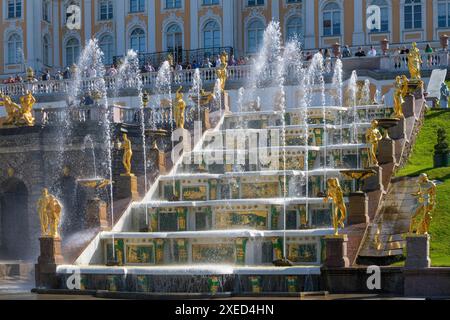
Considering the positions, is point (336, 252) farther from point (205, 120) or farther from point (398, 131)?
point (205, 120)

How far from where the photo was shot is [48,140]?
43875mm

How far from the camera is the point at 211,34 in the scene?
69625 mm

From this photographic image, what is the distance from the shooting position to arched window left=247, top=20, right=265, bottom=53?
224 ft

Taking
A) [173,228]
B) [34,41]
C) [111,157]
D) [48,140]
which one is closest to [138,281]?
[173,228]

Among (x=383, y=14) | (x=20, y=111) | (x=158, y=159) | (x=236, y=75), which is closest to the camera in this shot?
(x=158, y=159)

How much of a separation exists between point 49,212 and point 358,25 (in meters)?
37.9

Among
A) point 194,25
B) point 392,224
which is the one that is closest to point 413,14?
point 194,25

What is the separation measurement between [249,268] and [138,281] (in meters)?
2.77

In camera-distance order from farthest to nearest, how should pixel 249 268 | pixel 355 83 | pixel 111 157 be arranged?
pixel 355 83 → pixel 111 157 → pixel 249 268

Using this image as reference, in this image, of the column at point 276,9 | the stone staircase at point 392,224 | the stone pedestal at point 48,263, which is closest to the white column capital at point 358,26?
the column at point 276,9

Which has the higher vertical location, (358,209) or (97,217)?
(358,209)

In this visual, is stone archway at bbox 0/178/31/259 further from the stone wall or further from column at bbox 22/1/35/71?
column at bbox 22/1/35/71

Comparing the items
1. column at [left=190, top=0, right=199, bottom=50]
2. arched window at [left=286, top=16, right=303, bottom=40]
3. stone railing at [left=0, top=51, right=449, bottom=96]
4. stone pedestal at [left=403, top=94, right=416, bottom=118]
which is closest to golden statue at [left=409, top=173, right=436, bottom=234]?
stone pedestal at [left=403, top=94, right=416, bottom=118]
